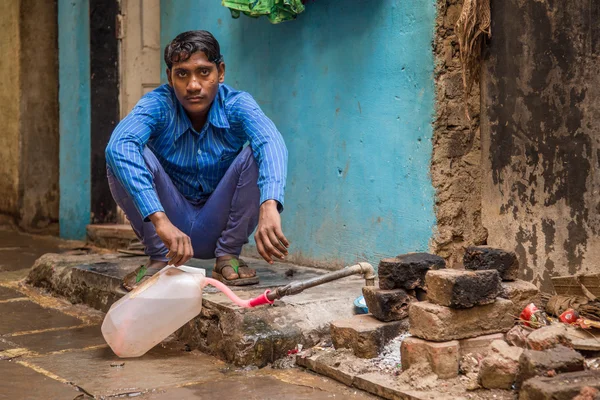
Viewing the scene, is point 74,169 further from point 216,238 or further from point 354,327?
point 354,327

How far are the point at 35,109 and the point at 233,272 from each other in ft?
14.7

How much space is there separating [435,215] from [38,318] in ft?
6.82

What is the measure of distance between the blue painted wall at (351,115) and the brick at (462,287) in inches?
42.9

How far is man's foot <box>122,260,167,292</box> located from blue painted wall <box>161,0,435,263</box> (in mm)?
1059

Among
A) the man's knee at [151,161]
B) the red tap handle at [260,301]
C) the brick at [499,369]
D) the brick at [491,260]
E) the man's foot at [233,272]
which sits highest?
the man's knee at [151,161]

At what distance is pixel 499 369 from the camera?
2.51 m

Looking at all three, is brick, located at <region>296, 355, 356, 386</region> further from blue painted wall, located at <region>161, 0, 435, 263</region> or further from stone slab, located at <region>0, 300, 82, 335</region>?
stone slab, located at <region>0, 300, 82, 335</region>

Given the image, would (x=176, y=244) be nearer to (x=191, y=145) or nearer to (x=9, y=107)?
(x=191, y=145)

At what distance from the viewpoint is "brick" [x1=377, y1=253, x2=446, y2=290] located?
10.0 feet

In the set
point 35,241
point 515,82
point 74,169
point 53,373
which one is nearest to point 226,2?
point 515,82

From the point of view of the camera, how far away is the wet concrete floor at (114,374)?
2.72 meters

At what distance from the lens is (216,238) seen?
385 cm

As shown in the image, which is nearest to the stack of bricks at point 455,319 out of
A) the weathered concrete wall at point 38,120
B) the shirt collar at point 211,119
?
the shirt collar at point 211,119

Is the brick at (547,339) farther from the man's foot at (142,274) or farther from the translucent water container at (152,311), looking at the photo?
the man's foot at (142,274)
